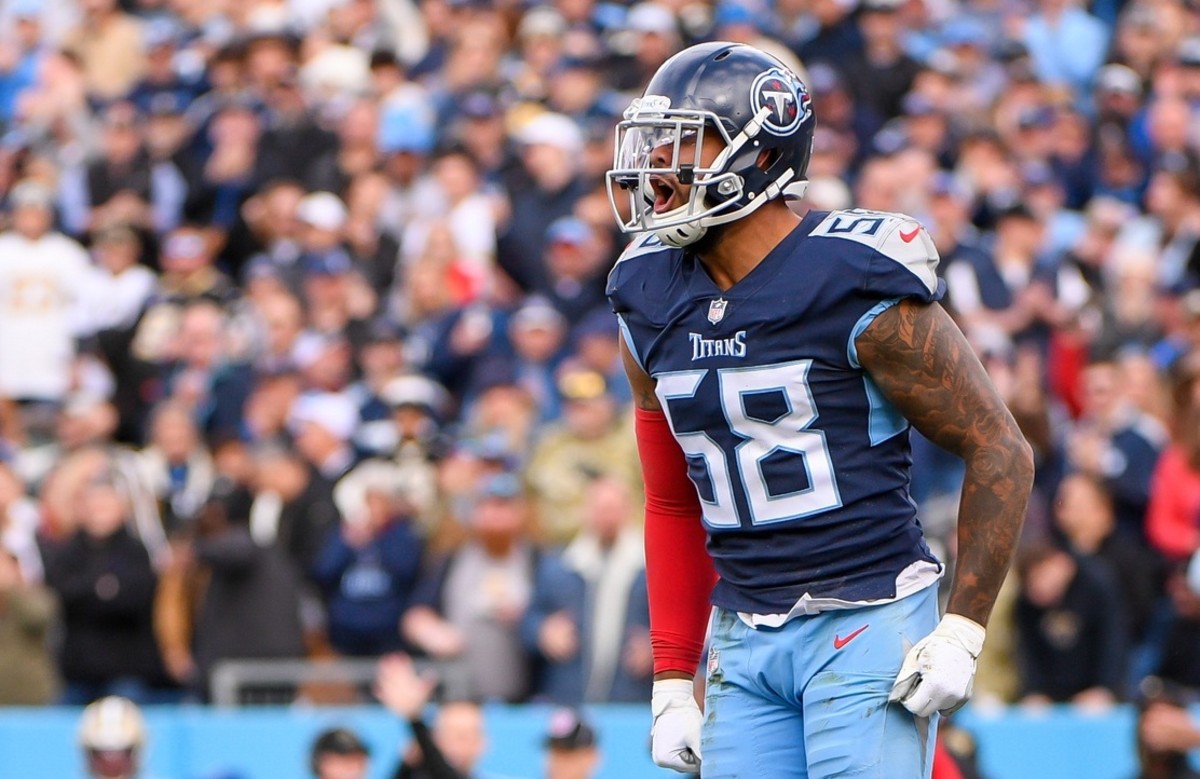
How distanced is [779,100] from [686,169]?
0.78ft

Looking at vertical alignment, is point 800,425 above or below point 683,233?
below

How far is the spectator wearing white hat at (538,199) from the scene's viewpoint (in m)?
11.8

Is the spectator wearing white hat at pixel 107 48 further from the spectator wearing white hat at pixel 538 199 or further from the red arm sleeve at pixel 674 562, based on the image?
the red arm sleeve at pixel 674 562

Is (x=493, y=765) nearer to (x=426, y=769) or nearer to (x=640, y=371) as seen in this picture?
(x=426, y=769)

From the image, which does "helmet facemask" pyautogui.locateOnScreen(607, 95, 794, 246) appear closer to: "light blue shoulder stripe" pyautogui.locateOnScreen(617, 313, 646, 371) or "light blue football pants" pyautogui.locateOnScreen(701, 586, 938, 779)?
"light blue shoulder stripe" pyautogui.locateOnScreen(617, 313, 646, 371)

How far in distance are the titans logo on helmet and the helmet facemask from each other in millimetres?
22

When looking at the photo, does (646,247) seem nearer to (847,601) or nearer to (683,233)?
(683,233)

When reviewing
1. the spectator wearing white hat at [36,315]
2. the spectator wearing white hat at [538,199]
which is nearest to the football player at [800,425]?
the spectator wearing white hat at [538,199]

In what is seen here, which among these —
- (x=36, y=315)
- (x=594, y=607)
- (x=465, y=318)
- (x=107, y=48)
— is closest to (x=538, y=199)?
(x=465, y=318)

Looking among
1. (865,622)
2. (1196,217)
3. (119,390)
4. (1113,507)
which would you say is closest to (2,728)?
(119,390)

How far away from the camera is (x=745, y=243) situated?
409 cm

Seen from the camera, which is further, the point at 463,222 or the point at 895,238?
the point at 463,222

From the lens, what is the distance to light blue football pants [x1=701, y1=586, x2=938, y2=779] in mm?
3889

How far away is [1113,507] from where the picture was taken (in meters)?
9.34
